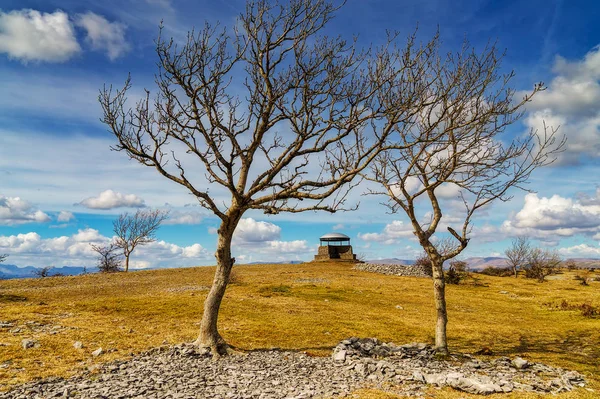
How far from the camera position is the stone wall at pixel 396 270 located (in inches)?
2408

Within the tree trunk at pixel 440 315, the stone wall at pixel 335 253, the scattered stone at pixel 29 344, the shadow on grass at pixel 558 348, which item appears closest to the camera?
the scattered stone at pixel 29 344

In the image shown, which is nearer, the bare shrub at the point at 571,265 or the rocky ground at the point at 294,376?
the rocky ground at the point at 294,376

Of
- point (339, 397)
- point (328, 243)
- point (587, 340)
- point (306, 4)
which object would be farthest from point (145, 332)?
point (328, 243)

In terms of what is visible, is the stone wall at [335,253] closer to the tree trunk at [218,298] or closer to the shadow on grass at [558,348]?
the shadow on grass at [558,348]

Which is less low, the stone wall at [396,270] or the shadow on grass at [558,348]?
the stone wall at [396,270]

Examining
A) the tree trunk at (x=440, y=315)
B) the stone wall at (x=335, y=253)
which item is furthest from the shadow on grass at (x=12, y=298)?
the stone wall at (x=335, y=253)

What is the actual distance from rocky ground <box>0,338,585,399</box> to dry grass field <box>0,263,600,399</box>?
80 cm

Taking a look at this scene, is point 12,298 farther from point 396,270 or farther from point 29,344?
point 396,270

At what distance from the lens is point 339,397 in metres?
9.98

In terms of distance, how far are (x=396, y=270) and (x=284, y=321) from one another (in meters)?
43.4

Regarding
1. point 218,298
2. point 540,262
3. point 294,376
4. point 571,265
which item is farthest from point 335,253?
point 571,265

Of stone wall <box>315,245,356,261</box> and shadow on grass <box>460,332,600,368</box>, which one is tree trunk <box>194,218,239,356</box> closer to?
shadow on grass <box>460,332,600,368</box>

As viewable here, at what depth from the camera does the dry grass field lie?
15414 mm

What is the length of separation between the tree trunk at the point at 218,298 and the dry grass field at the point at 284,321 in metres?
2.51
